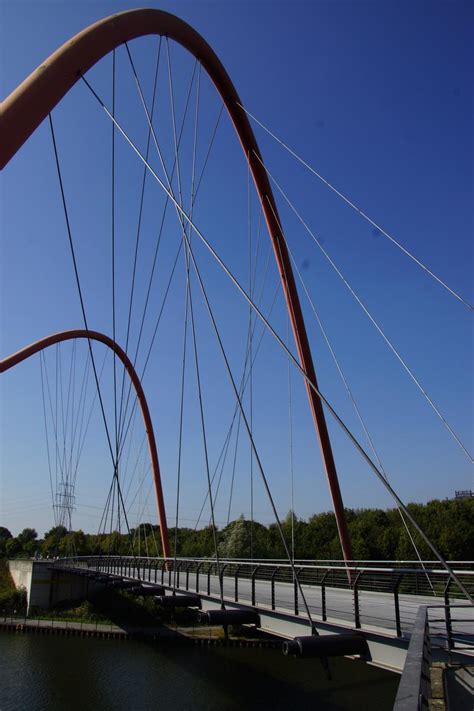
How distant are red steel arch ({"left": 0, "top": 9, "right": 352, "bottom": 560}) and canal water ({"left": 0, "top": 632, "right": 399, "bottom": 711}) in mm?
8749

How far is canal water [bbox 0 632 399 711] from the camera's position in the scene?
21266mm

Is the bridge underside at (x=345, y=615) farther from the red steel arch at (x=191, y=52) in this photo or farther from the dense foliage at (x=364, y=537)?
the dense foliage at (x=364, y=537)

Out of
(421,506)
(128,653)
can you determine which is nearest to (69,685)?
(128,653)

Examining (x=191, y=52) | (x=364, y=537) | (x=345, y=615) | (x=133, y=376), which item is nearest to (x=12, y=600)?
(x=133, y=376)

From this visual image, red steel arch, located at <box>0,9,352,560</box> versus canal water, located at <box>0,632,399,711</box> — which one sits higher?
red steel arch, located at <box>0,9,352,560</box>

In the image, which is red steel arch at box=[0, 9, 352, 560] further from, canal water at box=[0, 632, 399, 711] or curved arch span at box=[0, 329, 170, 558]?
curved arch span at box=[0, 329, 170, 558]

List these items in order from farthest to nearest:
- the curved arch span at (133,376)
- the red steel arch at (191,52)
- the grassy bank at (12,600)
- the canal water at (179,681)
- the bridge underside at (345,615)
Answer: the grassy bank at (12,600) < the curved arch span at (133,376) < the canal water at (179,681) < the bridge underside at (345,615) < the red steel arch at (191,52)

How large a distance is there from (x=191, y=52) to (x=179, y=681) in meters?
Answer: 26.0

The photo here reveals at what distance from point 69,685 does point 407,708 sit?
28.2m

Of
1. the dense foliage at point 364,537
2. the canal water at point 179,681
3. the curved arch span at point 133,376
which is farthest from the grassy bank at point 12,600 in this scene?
the curved arch span at point 133,376

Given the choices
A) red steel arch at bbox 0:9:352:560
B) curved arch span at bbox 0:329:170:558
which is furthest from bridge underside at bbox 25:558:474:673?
curved arch span at bbox 0:329:170:558

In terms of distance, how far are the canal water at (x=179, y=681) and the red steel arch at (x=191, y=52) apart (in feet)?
28.7

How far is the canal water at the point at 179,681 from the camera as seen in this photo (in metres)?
21.3

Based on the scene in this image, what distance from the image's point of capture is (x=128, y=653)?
103 ft
